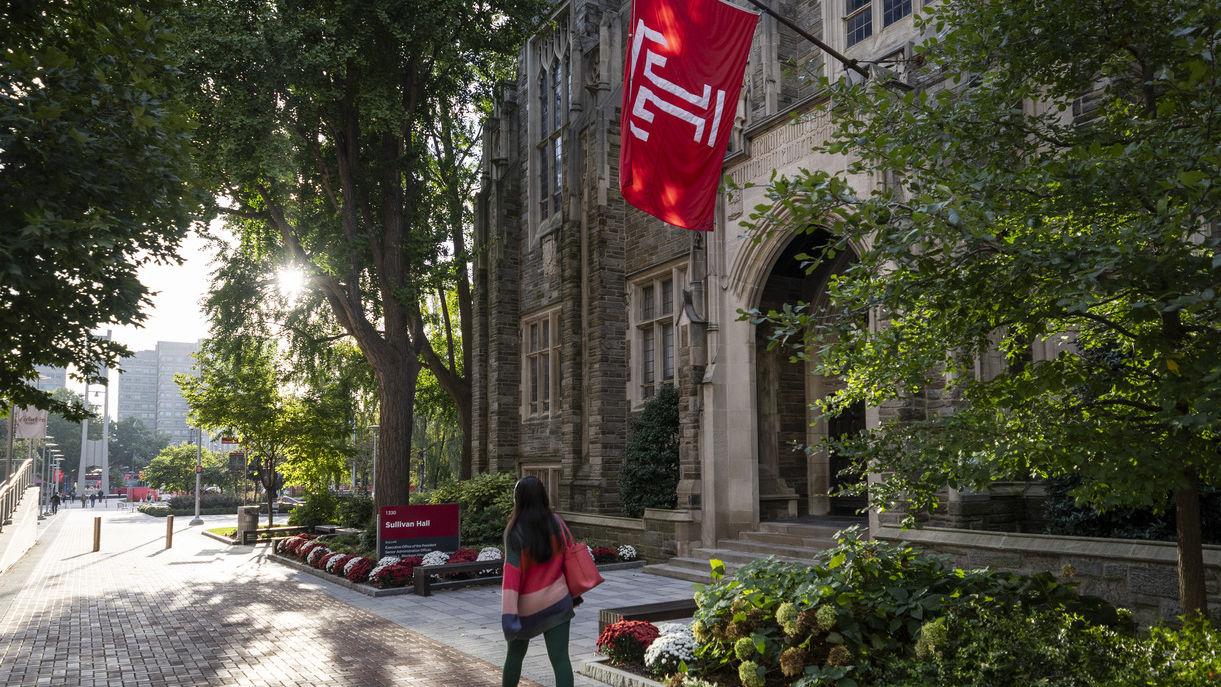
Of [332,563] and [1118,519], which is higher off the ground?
[1118,519]

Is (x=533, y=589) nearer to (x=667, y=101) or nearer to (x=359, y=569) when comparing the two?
(x=667, y=101)

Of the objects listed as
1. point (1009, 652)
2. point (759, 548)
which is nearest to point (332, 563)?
point (759, 548)

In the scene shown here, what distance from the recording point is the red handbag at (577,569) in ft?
20.5

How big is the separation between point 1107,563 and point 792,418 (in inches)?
350

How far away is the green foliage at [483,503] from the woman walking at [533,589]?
13.8 metres

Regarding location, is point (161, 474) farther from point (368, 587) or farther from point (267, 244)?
point (368, 587)

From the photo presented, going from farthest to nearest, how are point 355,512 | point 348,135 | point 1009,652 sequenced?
point 355,512, point 348,135, point 1009,652

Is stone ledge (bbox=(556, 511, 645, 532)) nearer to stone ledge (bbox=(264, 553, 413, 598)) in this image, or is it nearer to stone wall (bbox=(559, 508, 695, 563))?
stone wall (bbox=(559, 508, 695, 563))

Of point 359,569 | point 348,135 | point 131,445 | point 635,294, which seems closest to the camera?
point 359,569

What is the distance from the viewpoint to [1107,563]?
338 inches

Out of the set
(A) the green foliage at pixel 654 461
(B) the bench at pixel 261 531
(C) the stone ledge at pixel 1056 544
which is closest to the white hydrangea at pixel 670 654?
(C) the stone ledge at pixel 1056 544

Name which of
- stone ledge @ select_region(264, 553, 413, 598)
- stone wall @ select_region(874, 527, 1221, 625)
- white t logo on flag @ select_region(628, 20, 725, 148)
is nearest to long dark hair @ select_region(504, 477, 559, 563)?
stone wall @ select_region(874, 527, 1221, 625)

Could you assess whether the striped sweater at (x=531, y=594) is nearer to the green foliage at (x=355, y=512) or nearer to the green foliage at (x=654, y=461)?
the green foliage at (x=654, y=461)

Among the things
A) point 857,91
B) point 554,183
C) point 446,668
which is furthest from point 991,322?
point 554,183
